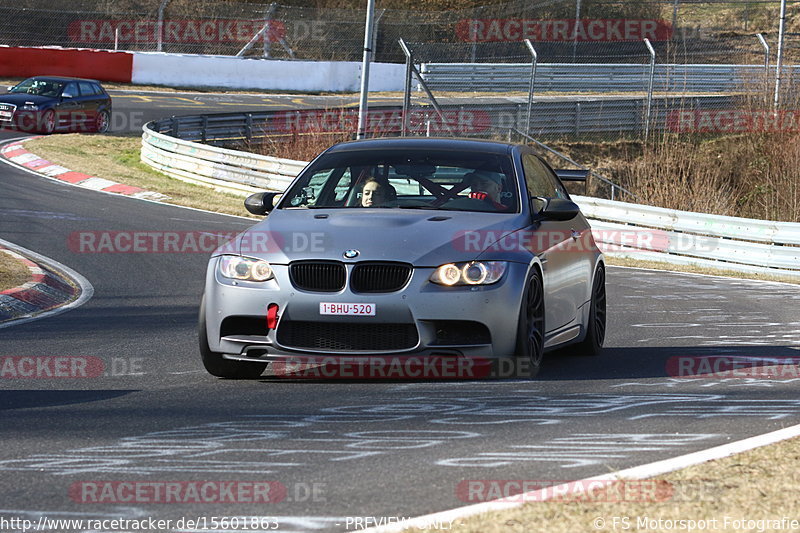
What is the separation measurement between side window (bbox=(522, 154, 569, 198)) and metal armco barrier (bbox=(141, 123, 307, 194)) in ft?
44.5

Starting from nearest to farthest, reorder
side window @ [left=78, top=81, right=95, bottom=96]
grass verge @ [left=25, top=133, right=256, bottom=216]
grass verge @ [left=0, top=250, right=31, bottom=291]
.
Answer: grass verge @ [left=0, top=250, right=31, bottom=291]
grass verge @ [left=25, top=133, right=256, bottom=216]
side window @ [left=78, top=81, right=95, bottom=96]

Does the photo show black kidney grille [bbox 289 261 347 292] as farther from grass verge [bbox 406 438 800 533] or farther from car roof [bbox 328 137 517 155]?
grass verge [bbox 406 438 800 533]

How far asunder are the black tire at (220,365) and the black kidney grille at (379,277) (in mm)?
1088

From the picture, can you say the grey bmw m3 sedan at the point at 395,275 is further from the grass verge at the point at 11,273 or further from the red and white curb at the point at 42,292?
the grass verge at the point at 11,273

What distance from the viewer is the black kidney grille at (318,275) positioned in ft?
26.2

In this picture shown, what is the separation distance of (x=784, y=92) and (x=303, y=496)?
28.5m

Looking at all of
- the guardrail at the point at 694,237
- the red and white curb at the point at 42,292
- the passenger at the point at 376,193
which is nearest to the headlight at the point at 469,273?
the passenger at the point at 376,193

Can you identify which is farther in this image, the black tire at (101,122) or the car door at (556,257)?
the black tire at (101,122)

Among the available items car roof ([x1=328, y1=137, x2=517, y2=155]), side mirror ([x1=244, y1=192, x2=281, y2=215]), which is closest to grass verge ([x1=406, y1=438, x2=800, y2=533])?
car roof ([x1=328, y1=137, x2=517, y2=155])

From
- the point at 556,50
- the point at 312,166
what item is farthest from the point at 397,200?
the point at 556,50

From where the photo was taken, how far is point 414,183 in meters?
9.32

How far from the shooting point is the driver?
9156 millimetres

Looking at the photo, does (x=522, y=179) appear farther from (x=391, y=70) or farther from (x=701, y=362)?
(x=391, y=70)

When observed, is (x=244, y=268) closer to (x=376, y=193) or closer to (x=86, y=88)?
(x=376, y=193)
